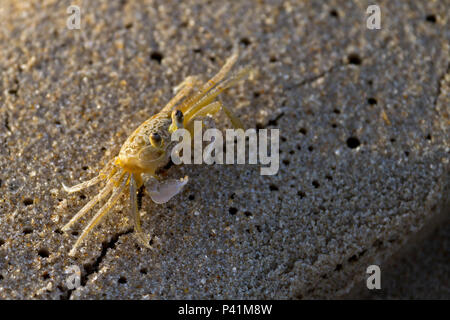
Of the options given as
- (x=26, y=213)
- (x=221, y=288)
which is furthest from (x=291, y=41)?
(x=26, y=213)

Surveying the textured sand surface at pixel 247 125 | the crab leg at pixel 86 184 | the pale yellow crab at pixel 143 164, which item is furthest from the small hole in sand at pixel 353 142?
the crab leg at pixel 86 184

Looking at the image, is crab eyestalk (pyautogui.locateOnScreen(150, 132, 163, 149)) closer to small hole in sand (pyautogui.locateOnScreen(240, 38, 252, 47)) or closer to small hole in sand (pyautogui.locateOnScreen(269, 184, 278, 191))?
small hole in sand (pyautogui.locateOnScreen(269, 184, 278, 191))

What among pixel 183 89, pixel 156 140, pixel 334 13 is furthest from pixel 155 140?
pixel 334 13

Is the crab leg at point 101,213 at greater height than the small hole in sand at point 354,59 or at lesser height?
lesser

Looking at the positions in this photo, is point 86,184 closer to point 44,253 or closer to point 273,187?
point 44,253

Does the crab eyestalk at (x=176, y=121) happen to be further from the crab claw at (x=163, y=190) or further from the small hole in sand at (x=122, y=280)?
the small hole in sand at (x=122, y=280)
